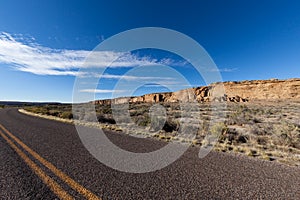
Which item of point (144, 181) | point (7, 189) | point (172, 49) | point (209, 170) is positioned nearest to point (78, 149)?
point (7, 189)

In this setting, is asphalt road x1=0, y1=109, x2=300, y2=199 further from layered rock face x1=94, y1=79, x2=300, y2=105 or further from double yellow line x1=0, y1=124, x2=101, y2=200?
layered rock face x1=94, y1=79, x2=300, y2=105

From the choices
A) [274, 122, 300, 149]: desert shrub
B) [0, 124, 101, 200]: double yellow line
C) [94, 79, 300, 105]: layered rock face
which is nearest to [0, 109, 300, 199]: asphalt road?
[0, 124, 101, 200]: double yellow line

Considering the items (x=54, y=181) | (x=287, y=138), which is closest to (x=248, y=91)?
(x=287, y=138)

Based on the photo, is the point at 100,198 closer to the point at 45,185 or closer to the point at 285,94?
the point at 45,185

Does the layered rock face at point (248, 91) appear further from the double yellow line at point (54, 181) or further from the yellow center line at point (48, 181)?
the yellow center line at point (48, 181)

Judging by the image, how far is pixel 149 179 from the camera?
139 inches

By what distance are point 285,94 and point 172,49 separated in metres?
56.4

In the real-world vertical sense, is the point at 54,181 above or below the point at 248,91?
below

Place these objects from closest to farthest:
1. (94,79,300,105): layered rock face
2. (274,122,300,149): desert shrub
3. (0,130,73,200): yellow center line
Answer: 1. (0,130,73,200): yellow center line
2. (274,122,300,149): desert shrub
3. (94,79,300,105): layered rock face

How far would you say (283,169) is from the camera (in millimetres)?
4176

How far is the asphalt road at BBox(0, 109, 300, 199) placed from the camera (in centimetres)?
295

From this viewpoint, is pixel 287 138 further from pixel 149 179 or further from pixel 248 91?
pixel 248 91

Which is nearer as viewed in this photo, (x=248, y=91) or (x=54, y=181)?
(x=54, y=181)

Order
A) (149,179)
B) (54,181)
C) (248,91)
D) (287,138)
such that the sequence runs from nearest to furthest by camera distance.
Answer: (54,181) < (149,179) < (287,138) < (248,91)
